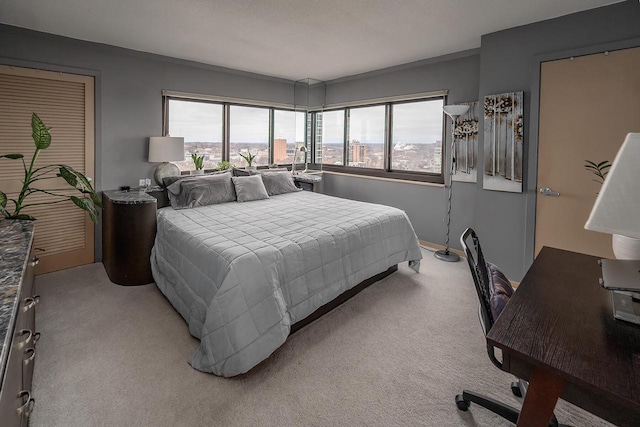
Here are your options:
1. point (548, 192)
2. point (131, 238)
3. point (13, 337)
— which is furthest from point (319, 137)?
point (13, 337)

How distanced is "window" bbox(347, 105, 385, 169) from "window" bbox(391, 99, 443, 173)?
0.25 m

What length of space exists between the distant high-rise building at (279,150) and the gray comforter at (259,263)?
6.75 feet

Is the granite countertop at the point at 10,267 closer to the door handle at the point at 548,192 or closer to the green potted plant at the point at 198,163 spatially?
the green potted plant at the point at 198,163

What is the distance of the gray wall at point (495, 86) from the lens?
291 cm

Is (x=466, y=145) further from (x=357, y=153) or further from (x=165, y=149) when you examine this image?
(x=165, y=149)

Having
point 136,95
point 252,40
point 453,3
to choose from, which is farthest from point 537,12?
point 136,95

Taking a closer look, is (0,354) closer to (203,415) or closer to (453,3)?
(203,415)

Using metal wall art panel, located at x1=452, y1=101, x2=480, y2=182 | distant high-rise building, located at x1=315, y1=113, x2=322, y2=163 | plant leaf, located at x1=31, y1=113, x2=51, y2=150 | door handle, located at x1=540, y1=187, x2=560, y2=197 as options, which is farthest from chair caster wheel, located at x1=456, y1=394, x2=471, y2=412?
distant high-rise building, located at x1=315, y1=113, x2=322, y2=163

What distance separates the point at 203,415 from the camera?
5.98 ft

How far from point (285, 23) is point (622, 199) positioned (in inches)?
121

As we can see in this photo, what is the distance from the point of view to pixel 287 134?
19.7ft

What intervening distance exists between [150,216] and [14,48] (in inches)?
82.8

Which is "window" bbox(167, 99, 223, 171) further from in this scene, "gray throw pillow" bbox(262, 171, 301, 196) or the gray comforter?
the gray comforter

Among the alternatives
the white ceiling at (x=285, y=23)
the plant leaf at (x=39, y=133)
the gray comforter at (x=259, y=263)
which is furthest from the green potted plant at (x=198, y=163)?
the plant leaf at (x=39, y=133)
